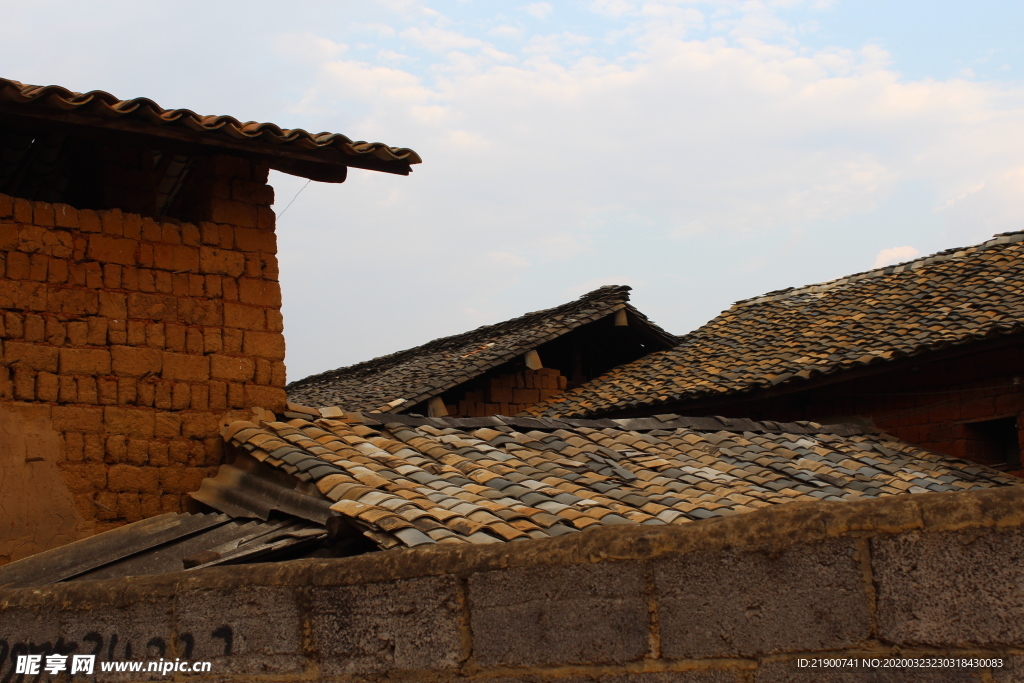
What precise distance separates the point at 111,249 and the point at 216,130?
114cm

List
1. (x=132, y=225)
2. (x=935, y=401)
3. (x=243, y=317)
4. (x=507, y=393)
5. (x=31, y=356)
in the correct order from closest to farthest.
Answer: (x=31, y=356)
(x=132, y=225)
(x=243, y=317)
(x=935, y=401)
(x=507, y=393)

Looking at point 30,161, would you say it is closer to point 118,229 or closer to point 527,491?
point 118,229

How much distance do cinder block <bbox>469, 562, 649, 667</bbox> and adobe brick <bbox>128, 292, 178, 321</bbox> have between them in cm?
494

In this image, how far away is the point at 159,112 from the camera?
6.74m

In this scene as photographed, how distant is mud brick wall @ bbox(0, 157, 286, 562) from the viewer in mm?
6547

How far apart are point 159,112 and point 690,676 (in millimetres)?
5596

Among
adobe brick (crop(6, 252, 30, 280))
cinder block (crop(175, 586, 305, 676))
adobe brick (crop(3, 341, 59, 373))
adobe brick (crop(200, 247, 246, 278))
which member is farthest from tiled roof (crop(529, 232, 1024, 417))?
cinder block (crop(175, 586, 305, 676))

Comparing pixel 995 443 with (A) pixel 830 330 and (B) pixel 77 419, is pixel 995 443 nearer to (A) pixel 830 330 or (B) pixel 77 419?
(A) pixel 830 330

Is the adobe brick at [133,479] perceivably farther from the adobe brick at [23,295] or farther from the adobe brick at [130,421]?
the adobe brick at [23,295]

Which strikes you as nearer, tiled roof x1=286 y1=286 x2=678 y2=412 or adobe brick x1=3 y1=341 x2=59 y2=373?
adobe brick x1=3 y1=341 x2=59 y2=373

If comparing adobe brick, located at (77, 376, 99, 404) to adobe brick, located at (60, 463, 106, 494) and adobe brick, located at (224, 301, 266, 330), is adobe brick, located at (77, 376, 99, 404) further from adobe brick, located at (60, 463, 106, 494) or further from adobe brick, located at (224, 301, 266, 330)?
adobe brick, located at (224, 301, 266, 330)

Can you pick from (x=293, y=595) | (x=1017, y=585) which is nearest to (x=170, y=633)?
(x=293, y=595)

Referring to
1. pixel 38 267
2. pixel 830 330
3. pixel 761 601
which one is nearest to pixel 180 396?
pixel 38 267

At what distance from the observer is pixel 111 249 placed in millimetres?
7051
